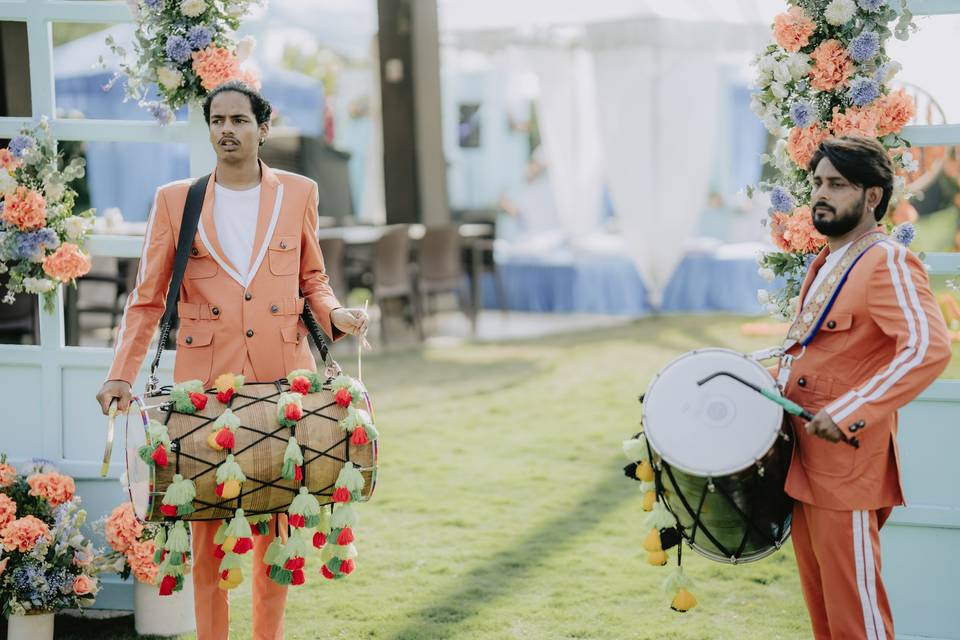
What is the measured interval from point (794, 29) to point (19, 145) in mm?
2712

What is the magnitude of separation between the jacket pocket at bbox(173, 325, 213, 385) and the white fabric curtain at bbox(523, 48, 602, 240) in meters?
10.9

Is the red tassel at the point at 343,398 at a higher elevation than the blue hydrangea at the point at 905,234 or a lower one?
lower

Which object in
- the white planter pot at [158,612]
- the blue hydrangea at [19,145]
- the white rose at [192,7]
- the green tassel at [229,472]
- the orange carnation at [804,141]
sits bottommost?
the white planter pot at [158,612]

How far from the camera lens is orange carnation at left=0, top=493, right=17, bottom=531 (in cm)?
402

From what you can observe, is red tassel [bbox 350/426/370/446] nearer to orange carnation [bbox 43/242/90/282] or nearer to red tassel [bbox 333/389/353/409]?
red tassel [bbox 333/389/353/409]

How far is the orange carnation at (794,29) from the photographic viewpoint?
3.78 m

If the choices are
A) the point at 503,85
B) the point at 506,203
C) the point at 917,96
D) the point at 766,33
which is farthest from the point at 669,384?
the point at 503,85

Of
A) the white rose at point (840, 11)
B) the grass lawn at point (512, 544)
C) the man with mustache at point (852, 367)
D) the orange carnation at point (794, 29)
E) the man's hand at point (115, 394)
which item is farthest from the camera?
the grass lawn at point (512, 544)

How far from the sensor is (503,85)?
18.8m

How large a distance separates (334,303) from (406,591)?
155 cm

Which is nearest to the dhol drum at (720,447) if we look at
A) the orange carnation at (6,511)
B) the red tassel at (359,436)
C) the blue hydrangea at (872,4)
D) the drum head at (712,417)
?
the drum head at (712,417)

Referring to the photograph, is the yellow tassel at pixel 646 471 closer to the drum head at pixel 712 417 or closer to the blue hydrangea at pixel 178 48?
the drum head at pixel 712 417

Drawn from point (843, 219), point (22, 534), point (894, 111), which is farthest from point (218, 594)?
point (894, 111)

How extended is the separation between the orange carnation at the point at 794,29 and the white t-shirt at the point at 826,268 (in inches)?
38.4
